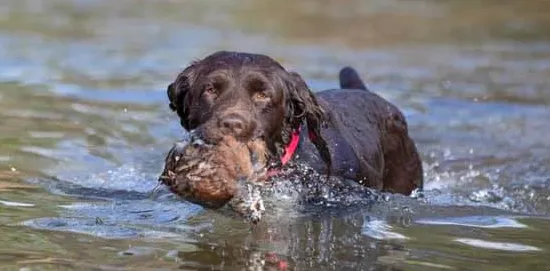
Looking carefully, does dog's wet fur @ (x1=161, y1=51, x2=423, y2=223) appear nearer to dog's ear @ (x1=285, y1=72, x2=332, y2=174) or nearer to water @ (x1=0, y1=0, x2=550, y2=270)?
dog's ear @ (x1=285, y1=72, x2=332, y2=174)

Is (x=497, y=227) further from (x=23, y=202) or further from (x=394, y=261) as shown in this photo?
(x=23, y=202)

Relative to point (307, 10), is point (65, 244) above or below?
below

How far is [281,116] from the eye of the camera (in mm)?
7379

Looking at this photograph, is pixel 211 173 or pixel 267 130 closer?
pixel 211 173

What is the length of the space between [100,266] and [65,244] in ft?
1.95

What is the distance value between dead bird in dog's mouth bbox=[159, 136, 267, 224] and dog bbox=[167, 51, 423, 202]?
0.08 metres

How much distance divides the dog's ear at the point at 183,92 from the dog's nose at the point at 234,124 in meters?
0.70

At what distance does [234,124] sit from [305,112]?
1.10 m

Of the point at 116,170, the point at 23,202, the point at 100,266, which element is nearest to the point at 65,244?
the point at 100,266

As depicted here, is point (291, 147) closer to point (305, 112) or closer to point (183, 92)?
point (305, 112)

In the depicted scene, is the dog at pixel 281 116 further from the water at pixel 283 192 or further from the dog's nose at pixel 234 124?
the water at pixel 283 192

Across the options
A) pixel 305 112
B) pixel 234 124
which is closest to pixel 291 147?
pixel 305 112

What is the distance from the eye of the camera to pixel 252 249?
675 cm

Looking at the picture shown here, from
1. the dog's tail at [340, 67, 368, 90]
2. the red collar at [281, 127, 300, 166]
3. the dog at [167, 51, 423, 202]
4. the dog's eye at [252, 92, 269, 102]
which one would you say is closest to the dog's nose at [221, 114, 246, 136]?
the dog at [167, 51, 423, 202]
